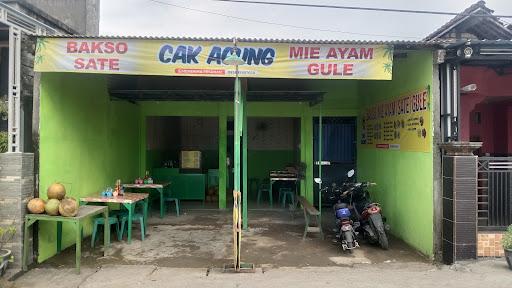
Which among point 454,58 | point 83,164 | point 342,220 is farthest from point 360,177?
point 83,164

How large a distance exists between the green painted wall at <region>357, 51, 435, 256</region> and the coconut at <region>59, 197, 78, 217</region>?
16.1 feet

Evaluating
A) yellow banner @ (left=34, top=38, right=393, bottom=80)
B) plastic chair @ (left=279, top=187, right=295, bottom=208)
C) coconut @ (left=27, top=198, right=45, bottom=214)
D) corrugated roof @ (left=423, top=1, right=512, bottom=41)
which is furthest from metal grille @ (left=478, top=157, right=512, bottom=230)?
coconut @ (left=27, top=198, right=45, bottom=214)

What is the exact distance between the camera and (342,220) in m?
6.57

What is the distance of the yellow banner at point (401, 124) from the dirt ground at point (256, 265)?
1723 mm

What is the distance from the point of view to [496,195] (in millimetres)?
5977

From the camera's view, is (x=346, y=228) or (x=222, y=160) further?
(x=222, y=160)

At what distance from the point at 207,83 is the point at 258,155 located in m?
4.01

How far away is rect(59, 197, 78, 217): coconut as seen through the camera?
219 inches

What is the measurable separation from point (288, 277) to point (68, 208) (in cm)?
298

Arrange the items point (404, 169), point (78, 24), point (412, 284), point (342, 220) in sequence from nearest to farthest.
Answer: point (412, 284)
point (342, 220)
point (404, 169)
point (78, 24)

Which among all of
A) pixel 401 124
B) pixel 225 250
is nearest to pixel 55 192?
pixel 225 250

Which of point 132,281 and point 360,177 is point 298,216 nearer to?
point 360,177

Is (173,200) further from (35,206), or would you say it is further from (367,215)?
(367,215)

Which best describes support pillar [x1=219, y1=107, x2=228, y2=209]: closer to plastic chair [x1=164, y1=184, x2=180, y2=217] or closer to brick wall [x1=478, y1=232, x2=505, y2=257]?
plastic chair [x1=164, y1=184, x2=180, y2=217]
